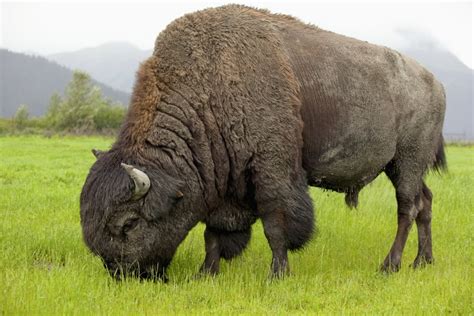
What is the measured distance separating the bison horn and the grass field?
85 centimetres

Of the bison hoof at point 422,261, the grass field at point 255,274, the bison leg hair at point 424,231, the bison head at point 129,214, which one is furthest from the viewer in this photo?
the bison leg hair at point 424,231

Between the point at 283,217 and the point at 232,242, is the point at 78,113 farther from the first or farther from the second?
the point at 283,217

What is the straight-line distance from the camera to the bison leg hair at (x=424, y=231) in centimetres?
735

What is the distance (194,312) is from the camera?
466cm

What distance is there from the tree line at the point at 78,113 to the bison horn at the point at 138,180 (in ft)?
171

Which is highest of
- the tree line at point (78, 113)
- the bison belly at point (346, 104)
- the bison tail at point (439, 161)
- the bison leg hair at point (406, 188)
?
the bison belly at point (346, 104)

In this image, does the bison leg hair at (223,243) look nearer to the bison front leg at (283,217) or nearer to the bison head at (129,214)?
the bison front leg at (283,217)

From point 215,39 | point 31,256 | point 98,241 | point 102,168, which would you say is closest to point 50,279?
point 98,241

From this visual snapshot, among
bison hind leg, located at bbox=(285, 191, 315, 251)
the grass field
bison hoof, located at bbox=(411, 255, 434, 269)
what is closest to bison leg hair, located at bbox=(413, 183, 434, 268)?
bison hoof, located at bbox=(411, 255, 434, 269)

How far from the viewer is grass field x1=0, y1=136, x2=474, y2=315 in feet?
15.6

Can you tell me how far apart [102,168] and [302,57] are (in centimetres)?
252

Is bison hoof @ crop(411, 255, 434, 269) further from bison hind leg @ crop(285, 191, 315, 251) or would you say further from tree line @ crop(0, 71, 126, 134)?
tree line @ crop(0, 71, 126, 134)

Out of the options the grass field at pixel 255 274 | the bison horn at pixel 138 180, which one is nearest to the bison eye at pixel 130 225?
the bison horn at pixel 138 180

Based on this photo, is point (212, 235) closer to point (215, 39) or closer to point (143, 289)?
point (143, 289)
